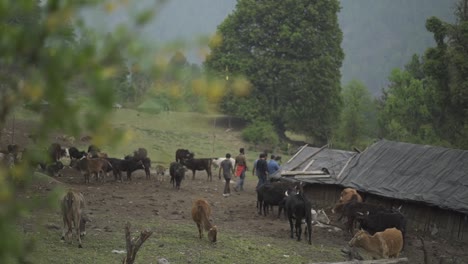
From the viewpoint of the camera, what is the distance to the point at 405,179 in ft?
60.8

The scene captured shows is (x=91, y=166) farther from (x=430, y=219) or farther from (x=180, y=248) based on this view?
(x=430, y=219)

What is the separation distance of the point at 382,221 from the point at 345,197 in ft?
12.0

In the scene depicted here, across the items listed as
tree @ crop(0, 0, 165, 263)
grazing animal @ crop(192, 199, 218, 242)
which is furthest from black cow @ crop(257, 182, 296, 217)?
tree @ crop(0, 0, 165, 263)

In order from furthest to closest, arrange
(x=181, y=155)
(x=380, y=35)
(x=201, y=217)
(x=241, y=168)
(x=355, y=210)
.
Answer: (x=380, y=35) → (x=181, y=155) → (x=241, y=168) → (x=355, y=210) → (x=201, y=217)

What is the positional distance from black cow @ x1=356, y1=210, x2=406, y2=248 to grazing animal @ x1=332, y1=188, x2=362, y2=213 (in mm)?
2792

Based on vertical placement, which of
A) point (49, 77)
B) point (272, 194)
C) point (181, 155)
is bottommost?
point (272, 194)

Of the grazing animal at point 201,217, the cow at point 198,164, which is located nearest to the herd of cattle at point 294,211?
the grazing animal at point 201,217

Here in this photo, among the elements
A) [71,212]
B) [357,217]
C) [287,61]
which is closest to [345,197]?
[357,217]

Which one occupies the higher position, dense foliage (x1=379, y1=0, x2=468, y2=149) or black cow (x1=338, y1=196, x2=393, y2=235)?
dense foliage (x1=379, y1=0, x2=468, y2=149)

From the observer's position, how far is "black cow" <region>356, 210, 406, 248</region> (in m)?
14.9

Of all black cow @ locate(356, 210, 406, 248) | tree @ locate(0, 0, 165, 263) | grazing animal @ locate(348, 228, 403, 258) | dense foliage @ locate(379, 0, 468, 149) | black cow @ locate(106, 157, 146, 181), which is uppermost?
dense foliage @ locate(379, 0, 468, 149)

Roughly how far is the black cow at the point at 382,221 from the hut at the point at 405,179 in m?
2.09

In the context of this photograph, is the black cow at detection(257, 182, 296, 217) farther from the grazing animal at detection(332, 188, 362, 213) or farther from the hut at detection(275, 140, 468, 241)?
the hut at detection(275, 140, 468, 241)

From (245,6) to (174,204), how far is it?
28726mm
